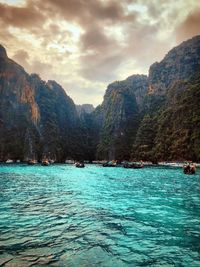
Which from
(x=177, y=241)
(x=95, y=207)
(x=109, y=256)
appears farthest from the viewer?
(x=95, y=207)

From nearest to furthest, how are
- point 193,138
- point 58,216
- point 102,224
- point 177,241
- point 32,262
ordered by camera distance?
point 32,262
point 177,241
point 102,224
point 58,216
point 193,138

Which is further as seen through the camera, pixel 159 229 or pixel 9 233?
pixel 159 229

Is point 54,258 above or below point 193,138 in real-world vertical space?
below

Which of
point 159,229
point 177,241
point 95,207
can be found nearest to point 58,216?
point 95,207

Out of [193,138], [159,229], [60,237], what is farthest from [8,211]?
→ [193,138]

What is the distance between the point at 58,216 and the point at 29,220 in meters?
2.21

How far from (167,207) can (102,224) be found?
A: 9.16 meters

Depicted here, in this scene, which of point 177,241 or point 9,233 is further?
point 9,233

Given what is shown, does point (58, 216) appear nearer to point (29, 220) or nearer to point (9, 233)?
point (29, 220)

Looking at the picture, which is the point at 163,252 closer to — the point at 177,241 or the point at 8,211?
the point at 177,241

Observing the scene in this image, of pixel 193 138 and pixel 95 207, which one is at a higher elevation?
pixel 193 138

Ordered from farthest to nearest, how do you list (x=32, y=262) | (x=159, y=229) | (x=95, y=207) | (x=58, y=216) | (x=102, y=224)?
(x=95, y=207) → (x=58, y=216) → (x=102, y=224) → (x=159, y=229) → (x=32, y=262)

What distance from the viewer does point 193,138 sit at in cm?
18550

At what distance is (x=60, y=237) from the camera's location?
15.6m
